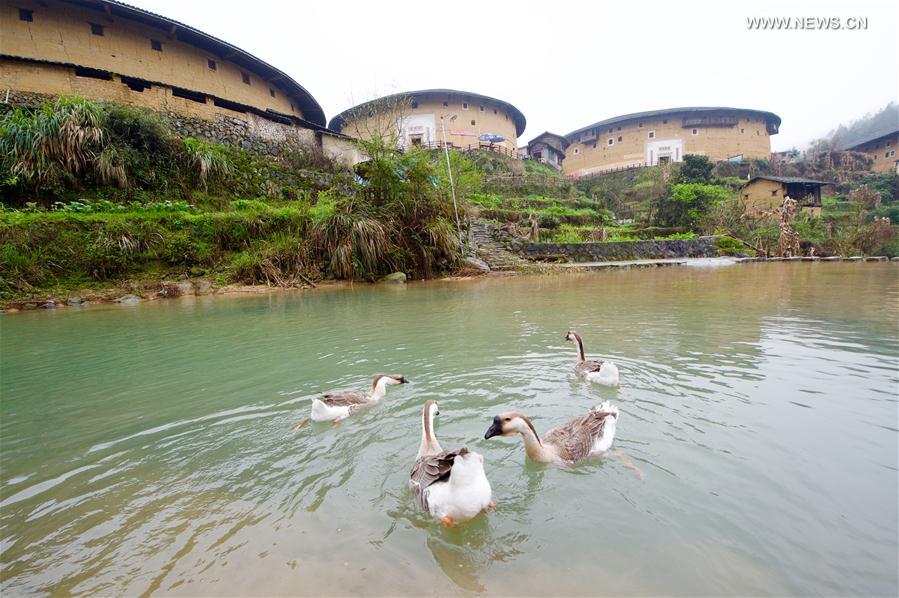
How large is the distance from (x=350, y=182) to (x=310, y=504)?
24910mm

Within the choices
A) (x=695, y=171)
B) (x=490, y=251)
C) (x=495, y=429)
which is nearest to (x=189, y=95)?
(x=490, y=251)

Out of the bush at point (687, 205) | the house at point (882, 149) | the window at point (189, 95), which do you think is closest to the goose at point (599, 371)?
the window at point (189, 95)

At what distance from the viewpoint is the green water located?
7.21 ft

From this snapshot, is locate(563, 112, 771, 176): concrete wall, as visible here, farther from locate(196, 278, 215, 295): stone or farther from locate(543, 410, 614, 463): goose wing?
locate(543, 410, 614, 463): goose wing

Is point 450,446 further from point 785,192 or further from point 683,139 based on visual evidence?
point 683,139

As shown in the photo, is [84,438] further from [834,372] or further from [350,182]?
[350,182]

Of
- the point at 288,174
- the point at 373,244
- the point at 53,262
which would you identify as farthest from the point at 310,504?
the point at 288,174

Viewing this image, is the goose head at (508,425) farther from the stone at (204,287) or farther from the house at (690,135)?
the house at (690,135)

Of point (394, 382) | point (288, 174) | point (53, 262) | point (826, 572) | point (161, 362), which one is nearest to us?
point (826, 572)

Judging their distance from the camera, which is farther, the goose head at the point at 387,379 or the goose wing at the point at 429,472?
the goose head at the point at 387,379

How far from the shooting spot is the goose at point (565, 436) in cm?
315

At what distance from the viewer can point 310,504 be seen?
2838mm

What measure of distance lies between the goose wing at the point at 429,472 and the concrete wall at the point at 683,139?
63436 millimetres

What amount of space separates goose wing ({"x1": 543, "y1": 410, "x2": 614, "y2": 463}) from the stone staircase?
17303 mm
